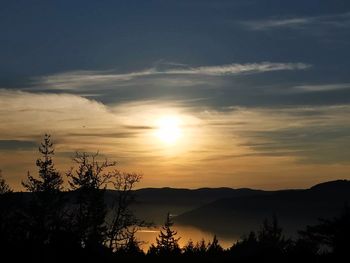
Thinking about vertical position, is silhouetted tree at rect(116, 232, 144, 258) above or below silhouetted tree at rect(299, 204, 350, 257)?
below

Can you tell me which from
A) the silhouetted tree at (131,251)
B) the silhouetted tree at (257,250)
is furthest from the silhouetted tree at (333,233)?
the silhouetted tree at (131,251)

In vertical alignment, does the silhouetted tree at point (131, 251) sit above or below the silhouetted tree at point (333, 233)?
below

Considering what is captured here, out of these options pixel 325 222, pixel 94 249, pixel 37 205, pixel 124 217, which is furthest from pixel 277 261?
pixel 37 205

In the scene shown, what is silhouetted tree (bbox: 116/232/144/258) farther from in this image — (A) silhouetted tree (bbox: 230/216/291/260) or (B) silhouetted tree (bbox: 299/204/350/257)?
(B) silhouetted tree (bbox: 299/204/350/257)

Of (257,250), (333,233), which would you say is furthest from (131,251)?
(333,233)

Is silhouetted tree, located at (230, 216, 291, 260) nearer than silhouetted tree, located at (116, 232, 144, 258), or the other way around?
silhouetted tree, located at (230, 216, 291, 260)

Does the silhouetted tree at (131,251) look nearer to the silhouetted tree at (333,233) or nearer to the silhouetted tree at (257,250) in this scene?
the silhouetted tree at (257,250)

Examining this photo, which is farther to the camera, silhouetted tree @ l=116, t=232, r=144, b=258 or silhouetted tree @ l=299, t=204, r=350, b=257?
silhouetted tree @ l=116, t=232, r=144, b=258

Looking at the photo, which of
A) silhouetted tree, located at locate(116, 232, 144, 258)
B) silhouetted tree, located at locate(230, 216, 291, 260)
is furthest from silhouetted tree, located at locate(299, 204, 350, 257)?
silhouetted tree, located at locate(116, 232, 144, 258)

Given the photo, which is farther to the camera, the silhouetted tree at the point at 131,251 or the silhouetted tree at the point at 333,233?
the silhouetted tree at the point at 131,251

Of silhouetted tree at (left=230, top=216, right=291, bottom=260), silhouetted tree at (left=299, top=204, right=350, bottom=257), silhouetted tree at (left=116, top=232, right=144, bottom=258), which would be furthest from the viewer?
silhouetted tree at (left=116, top=232, right=144, bottom=258)

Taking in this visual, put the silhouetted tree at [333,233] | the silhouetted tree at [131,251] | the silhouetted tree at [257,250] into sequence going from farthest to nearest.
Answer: the silhouetted tree at [131,251] → the silhouetted tree at [333,233] → the silhouetted tree at [257,250]

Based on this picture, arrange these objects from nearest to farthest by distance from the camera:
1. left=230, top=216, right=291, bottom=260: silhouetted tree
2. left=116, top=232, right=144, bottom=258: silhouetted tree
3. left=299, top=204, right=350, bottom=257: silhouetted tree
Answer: left=230, top=216, right=291, bottom=260: silhouetted tree < left=299, top=204, right=350, bottom=257: silhouetted tree < left=116, top=232, right=144, bottom=258: silhouetted tree

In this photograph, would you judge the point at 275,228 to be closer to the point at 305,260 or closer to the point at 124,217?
the point at 124,217
